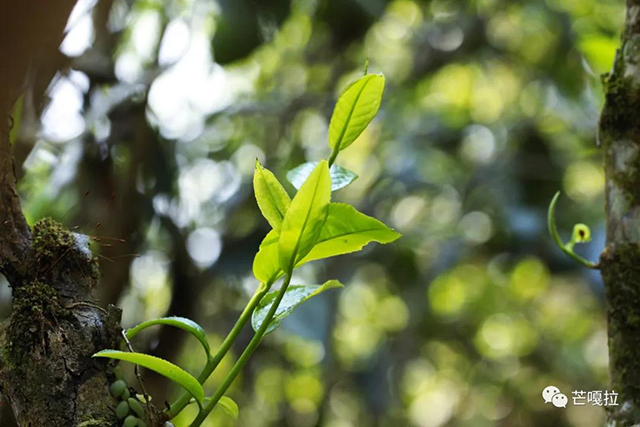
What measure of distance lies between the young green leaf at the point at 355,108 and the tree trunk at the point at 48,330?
163 mm

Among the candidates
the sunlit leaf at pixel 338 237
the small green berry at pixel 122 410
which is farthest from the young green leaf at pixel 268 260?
the small green berry at pixel 122 410

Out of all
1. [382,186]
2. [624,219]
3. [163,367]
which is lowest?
[382,186]

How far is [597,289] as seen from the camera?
5.03 feet

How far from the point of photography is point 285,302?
441 mm

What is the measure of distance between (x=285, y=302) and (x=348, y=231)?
0.24 feet

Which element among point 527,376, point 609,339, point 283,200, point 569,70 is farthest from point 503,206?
point 283,200

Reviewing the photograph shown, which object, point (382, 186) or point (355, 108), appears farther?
point (382, 186)

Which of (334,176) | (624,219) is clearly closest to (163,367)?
(334,176)

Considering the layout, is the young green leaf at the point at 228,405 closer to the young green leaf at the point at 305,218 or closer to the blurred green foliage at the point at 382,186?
the young green leaf at the point at 305,218

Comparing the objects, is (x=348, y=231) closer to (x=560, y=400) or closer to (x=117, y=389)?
(x=117, y=389)

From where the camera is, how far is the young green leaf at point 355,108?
1.36 feet

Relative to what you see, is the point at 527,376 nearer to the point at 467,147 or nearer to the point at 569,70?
the point at 467,147

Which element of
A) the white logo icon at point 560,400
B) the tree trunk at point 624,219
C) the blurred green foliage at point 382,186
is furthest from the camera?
the blurred green foliage at point 382,186

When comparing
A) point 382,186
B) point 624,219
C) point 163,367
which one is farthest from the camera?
point 382,186
